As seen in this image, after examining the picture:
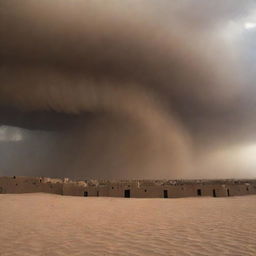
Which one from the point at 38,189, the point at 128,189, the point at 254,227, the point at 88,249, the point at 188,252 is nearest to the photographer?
the point at 188,252

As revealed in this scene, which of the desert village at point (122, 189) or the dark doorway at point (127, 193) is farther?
the dark doorway at point (127, 193)

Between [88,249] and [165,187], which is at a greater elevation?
[165,187]

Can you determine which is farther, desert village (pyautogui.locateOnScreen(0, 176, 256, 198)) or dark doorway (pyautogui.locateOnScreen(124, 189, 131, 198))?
dark doorway (pyautogui.locateOnScreen(124, 189, 131, 198))

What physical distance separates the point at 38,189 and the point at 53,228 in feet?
79.0

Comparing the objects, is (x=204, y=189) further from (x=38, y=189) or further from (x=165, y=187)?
(x=38, y=189)

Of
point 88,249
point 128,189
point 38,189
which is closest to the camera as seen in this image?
point 88,249

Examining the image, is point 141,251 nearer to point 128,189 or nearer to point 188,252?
point 188,252

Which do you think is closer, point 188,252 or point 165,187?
point 188,252

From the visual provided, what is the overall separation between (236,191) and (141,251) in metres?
30.5

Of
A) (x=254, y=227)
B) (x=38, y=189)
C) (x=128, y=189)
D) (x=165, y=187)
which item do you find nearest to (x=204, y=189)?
(x=165, y=187)

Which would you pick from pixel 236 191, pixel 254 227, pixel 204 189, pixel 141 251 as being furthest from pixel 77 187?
pixel 141 251

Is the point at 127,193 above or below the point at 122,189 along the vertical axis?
below

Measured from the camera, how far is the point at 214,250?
737 centimetres

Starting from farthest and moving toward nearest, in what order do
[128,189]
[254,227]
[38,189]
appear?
[38,189]
[128,189]
[254,227]
